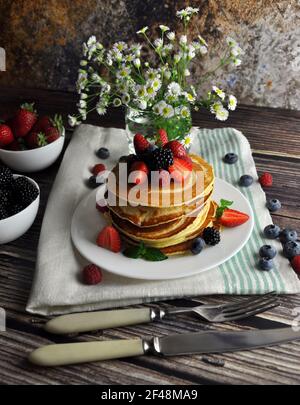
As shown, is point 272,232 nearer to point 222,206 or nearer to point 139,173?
point 222,206

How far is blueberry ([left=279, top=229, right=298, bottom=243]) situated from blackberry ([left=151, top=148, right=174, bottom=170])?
1.34 feet

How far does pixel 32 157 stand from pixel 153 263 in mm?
707

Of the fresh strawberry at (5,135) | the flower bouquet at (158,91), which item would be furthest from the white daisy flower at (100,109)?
the fresh strawberry at (5,135)

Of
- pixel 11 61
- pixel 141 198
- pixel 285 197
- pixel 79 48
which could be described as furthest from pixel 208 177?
pixel 11 61

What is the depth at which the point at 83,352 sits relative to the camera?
3.67ft

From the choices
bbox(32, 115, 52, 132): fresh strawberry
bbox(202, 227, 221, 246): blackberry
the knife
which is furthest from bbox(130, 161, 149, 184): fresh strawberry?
bbox(32, 115, 52, 132): fresh strawberry

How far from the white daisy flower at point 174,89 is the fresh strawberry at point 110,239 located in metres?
0.54

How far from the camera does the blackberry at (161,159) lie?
4.53 ft

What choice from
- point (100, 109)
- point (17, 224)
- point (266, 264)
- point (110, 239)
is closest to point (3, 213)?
point (17, 224)

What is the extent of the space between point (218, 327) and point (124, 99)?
877 millimetres

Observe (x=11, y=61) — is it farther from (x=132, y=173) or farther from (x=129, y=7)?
(x=132, y=173)

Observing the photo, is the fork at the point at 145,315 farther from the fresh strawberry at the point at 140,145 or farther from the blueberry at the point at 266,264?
the fresh strawberry at the point at 140,145

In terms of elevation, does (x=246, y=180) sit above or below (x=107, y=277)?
above
